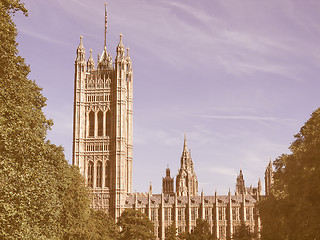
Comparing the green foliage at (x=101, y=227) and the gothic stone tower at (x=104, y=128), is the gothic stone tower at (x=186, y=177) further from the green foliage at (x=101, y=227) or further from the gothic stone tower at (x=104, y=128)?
the green foliage at (x=101, y=227)

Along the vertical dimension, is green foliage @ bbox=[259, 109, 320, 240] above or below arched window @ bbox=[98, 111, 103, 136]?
below

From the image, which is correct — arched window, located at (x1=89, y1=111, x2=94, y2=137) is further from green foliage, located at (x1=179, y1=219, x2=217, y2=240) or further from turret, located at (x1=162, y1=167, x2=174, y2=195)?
green foliage, located at (x1=179, y1=219, x2=217, y2=240)

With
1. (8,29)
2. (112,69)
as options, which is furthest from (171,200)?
(8,29)

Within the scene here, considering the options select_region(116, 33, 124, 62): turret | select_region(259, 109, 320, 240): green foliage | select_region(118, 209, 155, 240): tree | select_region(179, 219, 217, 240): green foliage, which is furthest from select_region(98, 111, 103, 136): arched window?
select_region(259, 109, 320, 240): green foliage

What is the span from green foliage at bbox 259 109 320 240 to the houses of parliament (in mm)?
66407

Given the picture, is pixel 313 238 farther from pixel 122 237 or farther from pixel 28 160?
pixel 122 237

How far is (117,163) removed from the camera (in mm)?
112625

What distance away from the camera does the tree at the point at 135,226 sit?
82438 millimetres

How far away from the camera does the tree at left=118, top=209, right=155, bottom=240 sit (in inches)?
3246

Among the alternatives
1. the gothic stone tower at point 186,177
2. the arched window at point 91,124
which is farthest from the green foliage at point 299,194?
the gothic stone tower at point 186,177

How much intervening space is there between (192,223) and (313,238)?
82.5m

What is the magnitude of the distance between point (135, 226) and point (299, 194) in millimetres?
50324

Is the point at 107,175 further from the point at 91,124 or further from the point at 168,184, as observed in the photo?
the point at 168,184

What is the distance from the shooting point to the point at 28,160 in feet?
97.4
